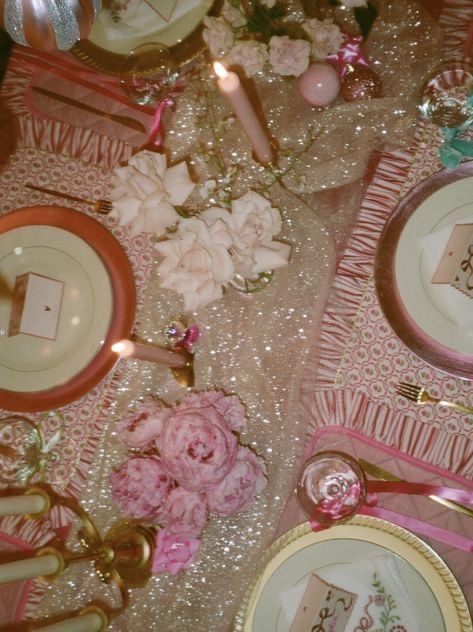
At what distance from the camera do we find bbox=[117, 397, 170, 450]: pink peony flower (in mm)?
976

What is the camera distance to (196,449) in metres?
0.88

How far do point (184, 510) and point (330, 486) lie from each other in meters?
0.29

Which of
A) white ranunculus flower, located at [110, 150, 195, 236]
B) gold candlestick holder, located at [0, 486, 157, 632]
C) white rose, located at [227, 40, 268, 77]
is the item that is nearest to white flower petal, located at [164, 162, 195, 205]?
white ranunculus flower, located at [110, 150, 195, 236]

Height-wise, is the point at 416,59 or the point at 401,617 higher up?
the point at 416,59

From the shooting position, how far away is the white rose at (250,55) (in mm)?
1063

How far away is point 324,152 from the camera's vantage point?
112 cm

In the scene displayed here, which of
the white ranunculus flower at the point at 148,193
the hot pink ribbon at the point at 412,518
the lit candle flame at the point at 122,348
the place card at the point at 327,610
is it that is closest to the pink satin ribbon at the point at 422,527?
the hot pink ribbon at the point at 412,518

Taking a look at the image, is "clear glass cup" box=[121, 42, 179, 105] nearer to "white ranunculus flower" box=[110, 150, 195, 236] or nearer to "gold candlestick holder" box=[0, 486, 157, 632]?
"white ranunculus flower" box=[110, 150, 195, 236]

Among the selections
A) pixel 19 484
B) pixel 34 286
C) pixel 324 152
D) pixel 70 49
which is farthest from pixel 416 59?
pixel 19 484

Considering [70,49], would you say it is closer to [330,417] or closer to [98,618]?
[330,417]

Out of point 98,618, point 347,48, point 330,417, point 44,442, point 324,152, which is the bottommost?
point 98,618

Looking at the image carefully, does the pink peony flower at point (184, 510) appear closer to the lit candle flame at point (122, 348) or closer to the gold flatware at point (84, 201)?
the lit candle flame at point (122, 348)

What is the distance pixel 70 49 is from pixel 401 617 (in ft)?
3.95

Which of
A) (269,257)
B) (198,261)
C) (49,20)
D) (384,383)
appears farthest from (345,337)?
(49,20)
